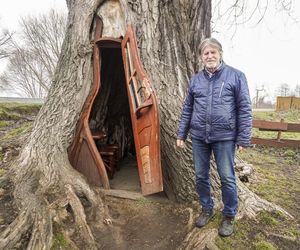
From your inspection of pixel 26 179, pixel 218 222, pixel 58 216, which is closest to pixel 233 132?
pixel 218 222

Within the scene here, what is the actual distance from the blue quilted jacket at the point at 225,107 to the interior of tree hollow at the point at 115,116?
85.5 inches

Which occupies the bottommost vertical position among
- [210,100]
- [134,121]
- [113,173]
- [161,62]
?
[113,173]

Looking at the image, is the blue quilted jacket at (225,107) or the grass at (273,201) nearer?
the blue quilted jacket at (225,107)

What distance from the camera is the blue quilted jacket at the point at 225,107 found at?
2.80 m

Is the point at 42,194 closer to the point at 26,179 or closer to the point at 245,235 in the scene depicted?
the point at 26,179

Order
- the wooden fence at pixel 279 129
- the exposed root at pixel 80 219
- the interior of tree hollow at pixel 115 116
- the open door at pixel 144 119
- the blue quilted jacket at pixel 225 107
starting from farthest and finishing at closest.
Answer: the wooden fence at pixel 279 129 → the interior of tree hollow at pixel 115 116 → the open door at pixel 144 119 → the exposed root at pixel 80 219 → the blue quilted jacket at pixel 225 107

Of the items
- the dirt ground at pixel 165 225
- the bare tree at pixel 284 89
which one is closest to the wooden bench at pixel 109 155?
the dirt ground at pixel 165 225

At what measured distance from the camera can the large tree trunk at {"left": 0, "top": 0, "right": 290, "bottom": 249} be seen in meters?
3.70

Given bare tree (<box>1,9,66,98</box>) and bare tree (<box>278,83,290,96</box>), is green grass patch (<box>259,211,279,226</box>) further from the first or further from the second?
bare tree (<box>278,83,290,96</box>)

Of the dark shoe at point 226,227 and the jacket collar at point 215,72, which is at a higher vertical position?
the jacket collar at point 215,72

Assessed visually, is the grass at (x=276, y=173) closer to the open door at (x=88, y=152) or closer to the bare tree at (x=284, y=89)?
the open door at (x=88, y=152)

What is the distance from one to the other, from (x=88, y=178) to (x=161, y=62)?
2.04 metres

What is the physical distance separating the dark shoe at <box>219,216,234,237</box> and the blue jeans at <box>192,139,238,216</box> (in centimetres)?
8

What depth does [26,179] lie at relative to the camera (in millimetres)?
3930
